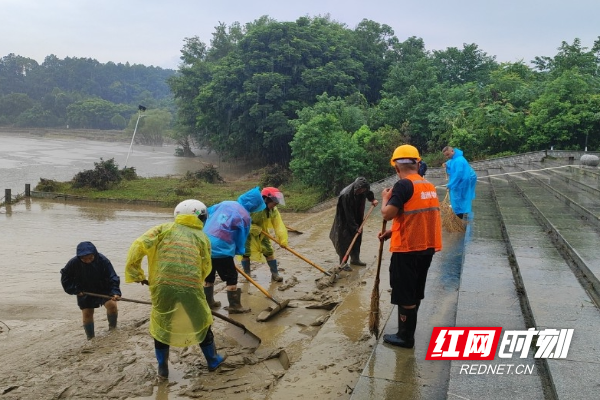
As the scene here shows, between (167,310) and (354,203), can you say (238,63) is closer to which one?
(354,203)

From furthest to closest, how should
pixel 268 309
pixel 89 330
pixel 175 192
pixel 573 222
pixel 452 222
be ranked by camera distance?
pixel 175 192
pixel 452 222
pixel 573 222
pixel 268 309
pixel 89 330

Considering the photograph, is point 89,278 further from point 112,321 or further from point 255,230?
point 255,230

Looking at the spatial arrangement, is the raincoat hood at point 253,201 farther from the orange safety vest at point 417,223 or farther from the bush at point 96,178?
the bush at point 96,178

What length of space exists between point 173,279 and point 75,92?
100 m

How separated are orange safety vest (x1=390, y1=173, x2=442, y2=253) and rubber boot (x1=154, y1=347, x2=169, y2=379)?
2.11 metres

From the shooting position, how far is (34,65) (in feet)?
347

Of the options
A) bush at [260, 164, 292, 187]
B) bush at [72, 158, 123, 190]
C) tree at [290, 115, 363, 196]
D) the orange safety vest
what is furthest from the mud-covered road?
bush at [260, 164, 292, 187]

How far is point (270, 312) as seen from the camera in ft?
19.5

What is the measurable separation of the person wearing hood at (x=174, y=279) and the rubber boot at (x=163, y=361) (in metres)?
0.02

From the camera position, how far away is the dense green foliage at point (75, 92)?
83.4m

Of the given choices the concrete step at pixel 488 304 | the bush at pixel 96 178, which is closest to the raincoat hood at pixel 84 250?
the concrete step at pixel 488 304

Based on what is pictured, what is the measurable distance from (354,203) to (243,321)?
2607 mm

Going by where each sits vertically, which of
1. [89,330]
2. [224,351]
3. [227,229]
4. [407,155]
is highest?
[407,155]

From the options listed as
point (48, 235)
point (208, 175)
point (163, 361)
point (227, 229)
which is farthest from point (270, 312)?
point (208, 175)
